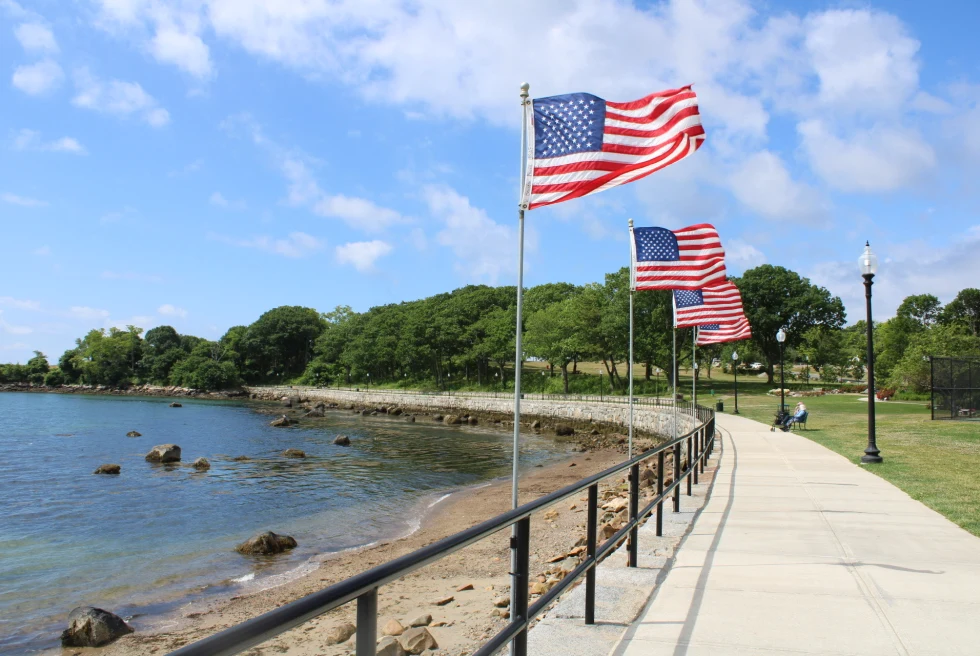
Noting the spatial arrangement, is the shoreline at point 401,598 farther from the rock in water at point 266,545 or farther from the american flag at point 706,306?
the american flag at point 706,306

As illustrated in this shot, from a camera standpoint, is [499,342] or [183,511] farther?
[499,342]

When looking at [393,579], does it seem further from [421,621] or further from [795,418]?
[795,418]

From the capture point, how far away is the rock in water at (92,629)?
30.8ft

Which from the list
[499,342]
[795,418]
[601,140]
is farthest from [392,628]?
[499,342]

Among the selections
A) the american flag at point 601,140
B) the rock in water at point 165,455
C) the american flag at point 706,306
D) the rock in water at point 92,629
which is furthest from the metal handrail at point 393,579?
the rock in water at point 165,455

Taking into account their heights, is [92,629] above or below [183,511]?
above

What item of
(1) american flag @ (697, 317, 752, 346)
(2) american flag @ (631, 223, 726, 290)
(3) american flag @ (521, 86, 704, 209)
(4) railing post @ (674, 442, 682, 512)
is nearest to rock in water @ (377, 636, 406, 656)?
(4) railing post @ (674, 442, 682, 512)

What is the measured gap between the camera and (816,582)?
20.6ft

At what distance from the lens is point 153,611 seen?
10.9m

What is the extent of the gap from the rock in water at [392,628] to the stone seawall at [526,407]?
18.8 metres

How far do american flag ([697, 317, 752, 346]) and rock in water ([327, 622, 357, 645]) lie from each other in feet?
53.7

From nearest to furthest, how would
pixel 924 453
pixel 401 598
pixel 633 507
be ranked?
pixel 633 507 < pixel 401 598 < pixel 924 453

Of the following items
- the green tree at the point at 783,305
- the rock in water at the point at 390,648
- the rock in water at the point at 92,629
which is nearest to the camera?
the rock in water at the point at 390,648

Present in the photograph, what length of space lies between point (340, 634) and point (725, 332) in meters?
18.7
